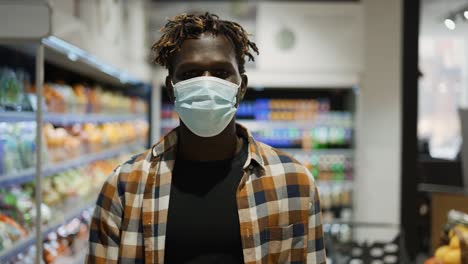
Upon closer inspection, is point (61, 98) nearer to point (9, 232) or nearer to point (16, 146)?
point (16, 146)

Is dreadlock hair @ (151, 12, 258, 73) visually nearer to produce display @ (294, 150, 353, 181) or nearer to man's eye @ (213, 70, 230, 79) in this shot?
man's eye @ (213, 70, 230, 79)

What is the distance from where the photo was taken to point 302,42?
5.91m

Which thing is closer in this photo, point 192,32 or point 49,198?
point 192,32

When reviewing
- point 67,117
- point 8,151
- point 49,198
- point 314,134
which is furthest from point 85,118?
point 314,134

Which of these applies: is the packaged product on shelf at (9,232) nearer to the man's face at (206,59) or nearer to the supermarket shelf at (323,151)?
the man's face at (206,59)

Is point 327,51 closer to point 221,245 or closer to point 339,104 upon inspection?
Result: point 339,104

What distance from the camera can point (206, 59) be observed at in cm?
145

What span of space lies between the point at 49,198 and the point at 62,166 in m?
0.25

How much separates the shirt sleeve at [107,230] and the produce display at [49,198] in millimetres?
1223

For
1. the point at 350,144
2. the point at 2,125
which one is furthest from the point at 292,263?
the point at 350,144

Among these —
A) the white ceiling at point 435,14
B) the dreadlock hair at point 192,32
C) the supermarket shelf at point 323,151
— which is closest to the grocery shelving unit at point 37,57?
the dreadlock hair at point 192,32

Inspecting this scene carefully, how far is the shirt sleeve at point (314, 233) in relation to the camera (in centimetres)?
152

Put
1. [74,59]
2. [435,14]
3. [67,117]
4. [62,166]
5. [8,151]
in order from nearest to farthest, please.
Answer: [8,151]
[62,166]
[74,59]
[67,117]
[435,14]

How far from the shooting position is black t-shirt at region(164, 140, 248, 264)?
1.42m
